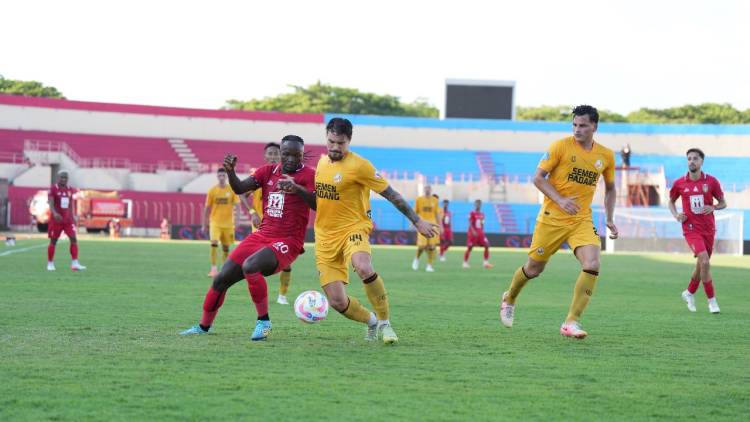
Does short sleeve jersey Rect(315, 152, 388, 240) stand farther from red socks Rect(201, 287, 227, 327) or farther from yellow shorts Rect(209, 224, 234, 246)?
yellow shorts Rect(209, 224, 234, 246)

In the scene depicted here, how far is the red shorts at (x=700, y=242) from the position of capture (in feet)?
45.6

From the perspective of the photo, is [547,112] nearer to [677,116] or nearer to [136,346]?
[677,116]

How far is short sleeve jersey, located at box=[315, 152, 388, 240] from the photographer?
8.95 m

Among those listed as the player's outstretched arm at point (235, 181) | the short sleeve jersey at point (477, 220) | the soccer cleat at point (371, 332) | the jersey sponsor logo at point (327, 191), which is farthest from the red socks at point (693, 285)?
the short sleeve jersey at point (477, 220)

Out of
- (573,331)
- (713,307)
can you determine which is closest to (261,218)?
(573,331)

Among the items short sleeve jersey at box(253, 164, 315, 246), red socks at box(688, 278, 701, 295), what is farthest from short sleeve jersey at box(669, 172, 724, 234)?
short sleeve jersey at box(253, 164, 315, 246)

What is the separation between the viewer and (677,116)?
97188 mm

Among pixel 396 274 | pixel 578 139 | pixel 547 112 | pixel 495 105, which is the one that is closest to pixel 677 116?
pixel 547 112

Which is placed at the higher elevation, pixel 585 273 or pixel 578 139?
pixel 578 139

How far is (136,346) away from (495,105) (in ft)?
215

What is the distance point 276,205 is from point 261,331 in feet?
4.01

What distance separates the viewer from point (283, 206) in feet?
31.0

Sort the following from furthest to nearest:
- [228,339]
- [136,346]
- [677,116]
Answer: [677,116] < [228,339] < [136,346]

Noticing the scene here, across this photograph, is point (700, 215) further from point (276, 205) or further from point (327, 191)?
point (276, 205)
